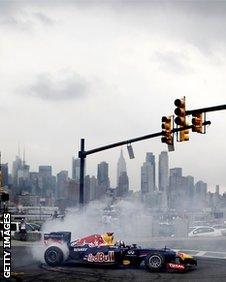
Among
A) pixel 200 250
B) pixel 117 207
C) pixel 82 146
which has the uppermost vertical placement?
pixel 82 146

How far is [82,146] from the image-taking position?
23.4m

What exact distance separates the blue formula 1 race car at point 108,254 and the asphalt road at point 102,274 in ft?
0.96

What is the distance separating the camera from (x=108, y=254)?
1727 centimetres

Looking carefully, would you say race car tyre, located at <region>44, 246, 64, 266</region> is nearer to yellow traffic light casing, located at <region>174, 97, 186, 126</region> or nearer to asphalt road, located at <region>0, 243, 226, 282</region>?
asphalt road, located at <region>0, 243, 226, 282</region>

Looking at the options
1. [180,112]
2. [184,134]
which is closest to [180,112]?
[180,112]

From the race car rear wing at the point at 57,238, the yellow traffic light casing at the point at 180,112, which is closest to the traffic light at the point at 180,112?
the yellow traffic light casing at the point at 180,112

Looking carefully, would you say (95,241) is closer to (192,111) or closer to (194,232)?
(192,111)

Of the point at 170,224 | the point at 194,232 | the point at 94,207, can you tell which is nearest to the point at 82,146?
the point at 94,207

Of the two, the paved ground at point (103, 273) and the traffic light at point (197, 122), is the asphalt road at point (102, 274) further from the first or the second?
the traffic light at point (197, 122)

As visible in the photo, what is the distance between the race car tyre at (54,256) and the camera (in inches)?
696

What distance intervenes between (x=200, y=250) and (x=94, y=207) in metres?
6.11

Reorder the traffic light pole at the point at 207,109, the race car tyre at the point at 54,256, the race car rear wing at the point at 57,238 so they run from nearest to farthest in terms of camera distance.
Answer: the traffic light pole at the point at 207,109
the race car tyre at the point at 54,256
the race car rear wing at the point at 57,238

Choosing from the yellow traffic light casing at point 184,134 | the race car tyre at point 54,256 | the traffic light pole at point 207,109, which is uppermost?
the traffic light pole at point 207,109

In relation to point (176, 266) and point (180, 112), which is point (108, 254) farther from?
point (180, 112)
